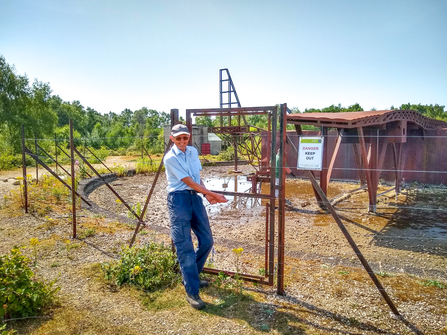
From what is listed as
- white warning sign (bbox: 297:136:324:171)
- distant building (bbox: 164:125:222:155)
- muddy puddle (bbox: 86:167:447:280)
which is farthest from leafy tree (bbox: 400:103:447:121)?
white warning sign (bbox: 297:136:324:171)

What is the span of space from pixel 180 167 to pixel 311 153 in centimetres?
144

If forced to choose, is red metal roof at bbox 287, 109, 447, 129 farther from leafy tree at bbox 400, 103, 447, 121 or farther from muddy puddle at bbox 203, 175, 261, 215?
leafy tree at bbox 400, 103, 447, 121

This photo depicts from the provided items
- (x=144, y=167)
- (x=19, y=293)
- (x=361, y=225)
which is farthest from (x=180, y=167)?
(x=144, y=167)

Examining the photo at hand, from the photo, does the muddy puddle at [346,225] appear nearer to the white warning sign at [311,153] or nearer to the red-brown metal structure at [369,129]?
the red-brown metal structure at [369,129]

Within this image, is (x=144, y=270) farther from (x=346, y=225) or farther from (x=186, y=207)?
(x=346, y=225)

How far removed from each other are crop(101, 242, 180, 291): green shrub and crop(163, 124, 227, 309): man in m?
0.45

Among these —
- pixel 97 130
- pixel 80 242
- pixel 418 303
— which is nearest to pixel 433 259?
pixel 418 303

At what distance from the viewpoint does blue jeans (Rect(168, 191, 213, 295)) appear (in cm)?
354

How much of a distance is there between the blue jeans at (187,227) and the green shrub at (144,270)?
1.55 feet

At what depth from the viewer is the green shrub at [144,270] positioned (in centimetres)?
387

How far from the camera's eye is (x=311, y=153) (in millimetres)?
3734

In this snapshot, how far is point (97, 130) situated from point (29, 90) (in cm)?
1836

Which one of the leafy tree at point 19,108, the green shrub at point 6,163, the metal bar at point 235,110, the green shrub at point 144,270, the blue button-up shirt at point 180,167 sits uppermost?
the leafy tree at point 19,108

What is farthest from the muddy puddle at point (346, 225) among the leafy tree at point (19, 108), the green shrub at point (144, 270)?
the leafy tree at point (19, 108)
